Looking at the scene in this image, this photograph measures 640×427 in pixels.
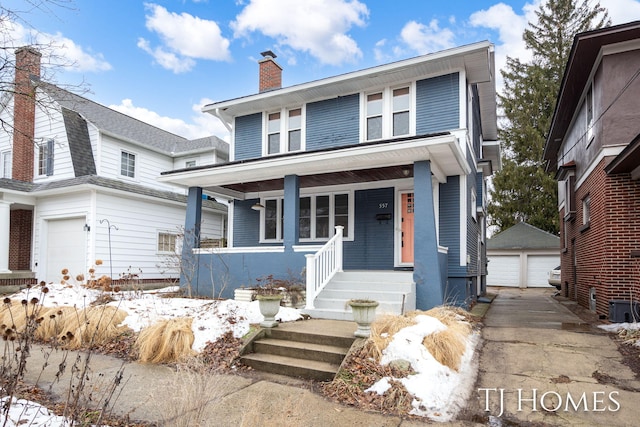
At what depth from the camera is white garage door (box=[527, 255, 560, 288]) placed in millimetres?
21688

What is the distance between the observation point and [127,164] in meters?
15.2

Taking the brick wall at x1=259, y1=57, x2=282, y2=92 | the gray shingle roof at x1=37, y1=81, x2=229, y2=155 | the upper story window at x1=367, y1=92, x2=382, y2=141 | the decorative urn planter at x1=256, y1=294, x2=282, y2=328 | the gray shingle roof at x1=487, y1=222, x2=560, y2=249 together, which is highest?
the brick wall at x1=259, y1=57, x2=282, y2=92

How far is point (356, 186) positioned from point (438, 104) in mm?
2909

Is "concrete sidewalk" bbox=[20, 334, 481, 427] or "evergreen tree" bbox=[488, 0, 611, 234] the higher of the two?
"evergreen tree" bbox=[488, 0, 611, 234]

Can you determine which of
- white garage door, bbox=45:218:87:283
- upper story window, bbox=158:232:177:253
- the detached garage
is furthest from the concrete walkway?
the detached garage

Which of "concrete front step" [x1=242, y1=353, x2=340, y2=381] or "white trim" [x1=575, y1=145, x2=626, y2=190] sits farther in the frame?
"white trim" [x1=575, y1=145, x2=626, y2=190]

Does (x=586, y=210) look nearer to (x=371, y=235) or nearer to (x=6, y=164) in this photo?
(x=371, y=235)

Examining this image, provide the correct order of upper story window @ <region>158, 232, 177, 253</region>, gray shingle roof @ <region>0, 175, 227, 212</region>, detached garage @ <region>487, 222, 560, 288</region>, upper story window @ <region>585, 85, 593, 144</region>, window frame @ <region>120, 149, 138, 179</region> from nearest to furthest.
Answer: upper story window @ <region>585, 85, 593, 144</region>, gray shingle roof @ <region>0, 175, 227, 212</region>, upper story window @ <region>158, 232, 177, 253</region>, window frame @ <region>120, 149, 138, 179</region>, detached garage @ <region>487, 222, 560, 288</region>

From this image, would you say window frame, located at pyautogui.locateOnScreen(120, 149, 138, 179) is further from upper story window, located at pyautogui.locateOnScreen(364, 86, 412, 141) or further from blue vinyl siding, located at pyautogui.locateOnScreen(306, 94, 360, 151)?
upper story window, located at pyautogui.locateOnScreen(364, 86, 412, 141)

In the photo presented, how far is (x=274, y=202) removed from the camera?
12.3 metres

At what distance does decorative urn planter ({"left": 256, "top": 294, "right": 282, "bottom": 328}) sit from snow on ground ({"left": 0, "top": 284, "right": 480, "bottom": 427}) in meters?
0.41

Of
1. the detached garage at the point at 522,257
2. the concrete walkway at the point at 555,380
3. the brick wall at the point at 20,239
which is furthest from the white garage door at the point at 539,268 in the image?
the brick wall at the point at 20,239

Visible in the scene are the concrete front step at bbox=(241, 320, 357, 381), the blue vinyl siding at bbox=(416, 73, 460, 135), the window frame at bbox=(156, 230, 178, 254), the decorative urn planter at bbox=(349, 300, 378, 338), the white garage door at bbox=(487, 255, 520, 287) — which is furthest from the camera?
the white garage door at bbox=(487, 255, 520, 287)

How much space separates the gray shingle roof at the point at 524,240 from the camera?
21380mm
